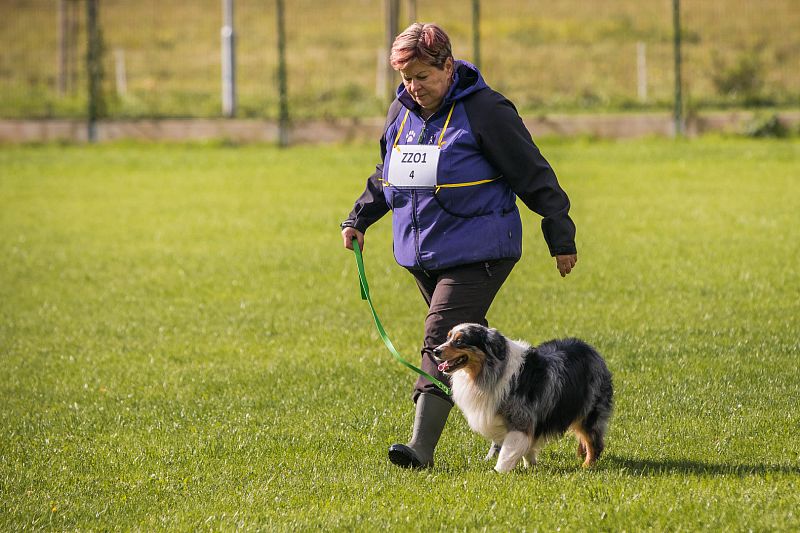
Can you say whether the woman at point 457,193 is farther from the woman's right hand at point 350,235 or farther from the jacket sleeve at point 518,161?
the woman's right hand at point 350,235

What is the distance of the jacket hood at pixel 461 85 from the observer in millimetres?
5801

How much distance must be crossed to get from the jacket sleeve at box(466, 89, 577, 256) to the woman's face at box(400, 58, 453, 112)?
0.51ft

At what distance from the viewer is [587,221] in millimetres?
14664

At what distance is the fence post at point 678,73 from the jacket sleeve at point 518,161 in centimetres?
1684

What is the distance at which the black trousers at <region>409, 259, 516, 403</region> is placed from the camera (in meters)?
5.88

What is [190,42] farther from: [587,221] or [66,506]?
[66,506]

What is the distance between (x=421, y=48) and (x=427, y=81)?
0.16 meters

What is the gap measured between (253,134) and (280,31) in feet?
6.75

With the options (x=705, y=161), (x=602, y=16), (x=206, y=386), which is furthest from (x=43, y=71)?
(x=206, y=386)

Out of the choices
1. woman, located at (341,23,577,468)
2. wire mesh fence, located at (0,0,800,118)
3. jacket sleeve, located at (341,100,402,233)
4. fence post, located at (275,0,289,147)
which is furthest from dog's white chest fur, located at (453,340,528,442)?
fence post, located at (275,0,289,147)

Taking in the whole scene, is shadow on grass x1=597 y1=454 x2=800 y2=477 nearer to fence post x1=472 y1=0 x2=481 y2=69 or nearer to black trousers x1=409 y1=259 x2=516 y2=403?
black trousers x1=409 y1=259 x2=516 y2=403

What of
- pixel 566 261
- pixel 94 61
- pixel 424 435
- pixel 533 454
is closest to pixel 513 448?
pixel 533 454

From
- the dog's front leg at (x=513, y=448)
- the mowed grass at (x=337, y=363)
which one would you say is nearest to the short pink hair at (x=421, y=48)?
the dog's front leg at (x=513, y=448)

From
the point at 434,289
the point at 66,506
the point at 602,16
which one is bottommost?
the point at 66,506
